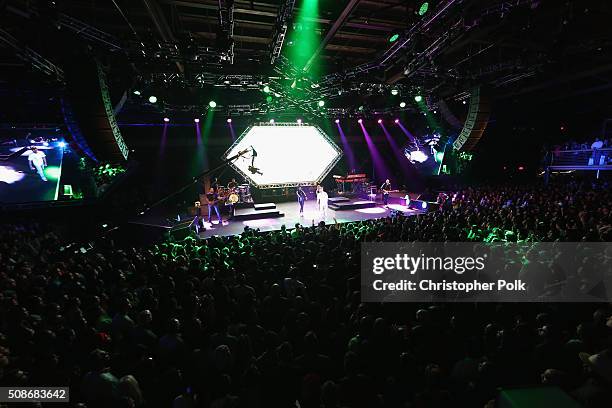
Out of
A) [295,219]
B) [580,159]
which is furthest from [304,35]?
[580,159]

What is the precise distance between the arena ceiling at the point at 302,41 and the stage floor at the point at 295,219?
516 cm

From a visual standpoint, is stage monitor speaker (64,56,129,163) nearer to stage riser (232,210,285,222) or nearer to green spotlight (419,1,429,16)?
green spotlight (419,1,429,16)

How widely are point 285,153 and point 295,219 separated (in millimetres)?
6231

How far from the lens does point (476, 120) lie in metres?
7.45

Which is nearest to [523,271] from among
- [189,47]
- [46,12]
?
[189,47]

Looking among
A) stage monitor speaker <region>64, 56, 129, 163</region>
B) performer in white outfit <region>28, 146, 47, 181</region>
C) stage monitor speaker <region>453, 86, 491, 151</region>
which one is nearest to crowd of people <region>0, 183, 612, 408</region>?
stage monitor speaker <region>64, 56, 129, 163</region>

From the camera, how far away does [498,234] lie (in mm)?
6633

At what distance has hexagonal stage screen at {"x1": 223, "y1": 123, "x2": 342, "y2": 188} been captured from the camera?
54.7 ft

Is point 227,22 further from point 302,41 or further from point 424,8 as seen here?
point 424,8

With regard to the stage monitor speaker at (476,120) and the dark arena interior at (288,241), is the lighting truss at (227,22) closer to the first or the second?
the dark arena interior at (288,241)

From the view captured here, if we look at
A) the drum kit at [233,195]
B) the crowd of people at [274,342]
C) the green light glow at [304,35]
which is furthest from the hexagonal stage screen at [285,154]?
the crowd of people at [274,342]

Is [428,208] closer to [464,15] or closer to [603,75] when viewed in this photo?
[603,75]

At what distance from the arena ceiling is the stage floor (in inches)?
203

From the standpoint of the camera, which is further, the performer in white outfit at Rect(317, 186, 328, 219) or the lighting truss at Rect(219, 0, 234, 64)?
the performer in white outfit at Rect(317, 186, 328, 219)
